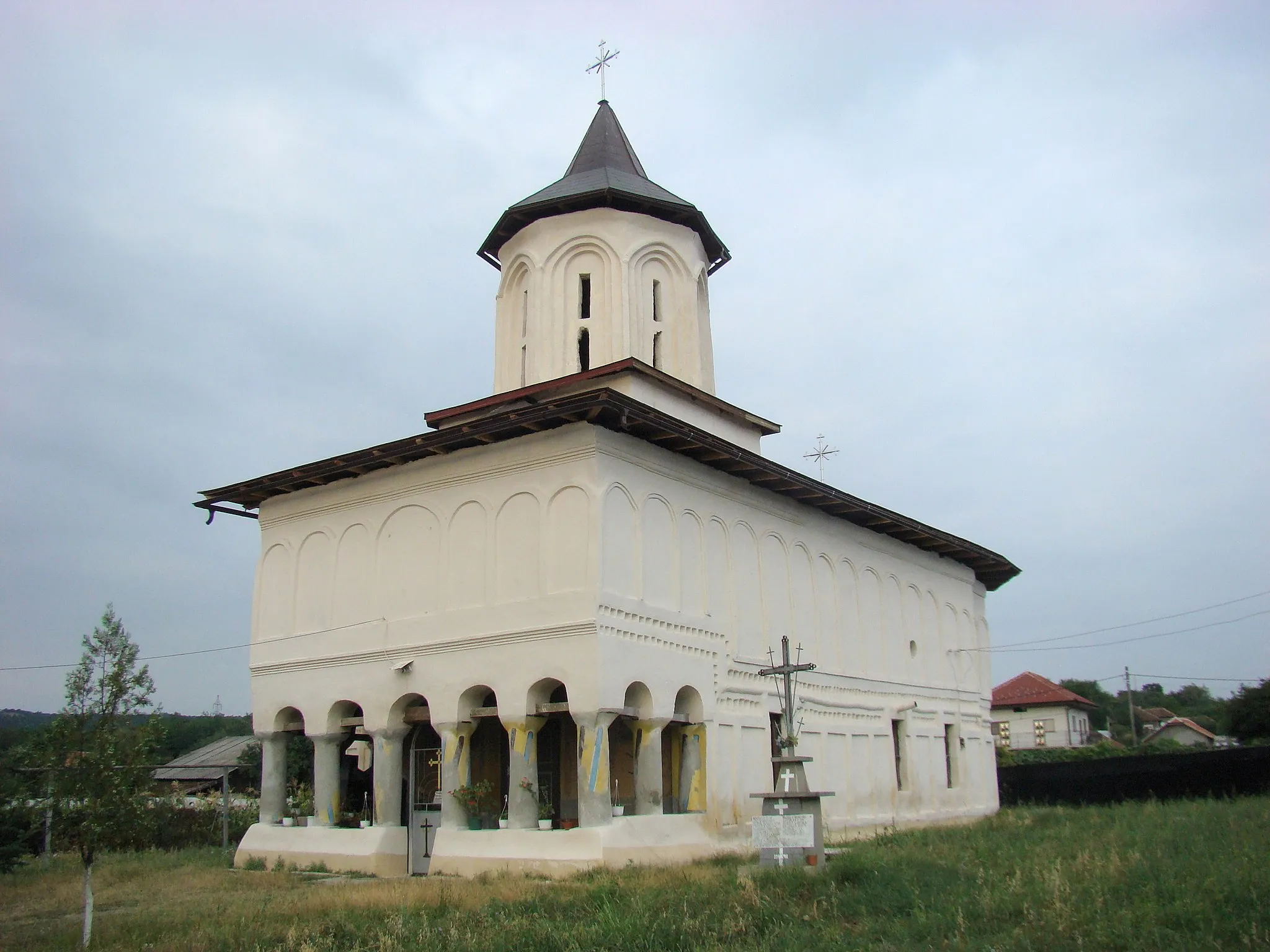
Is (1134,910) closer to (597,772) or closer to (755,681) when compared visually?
(597,772)

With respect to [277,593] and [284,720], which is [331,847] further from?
[277,593]

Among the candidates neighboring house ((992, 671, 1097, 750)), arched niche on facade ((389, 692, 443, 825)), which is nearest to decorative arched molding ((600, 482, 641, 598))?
arched niche on facade ((389, 692, 443, 825))

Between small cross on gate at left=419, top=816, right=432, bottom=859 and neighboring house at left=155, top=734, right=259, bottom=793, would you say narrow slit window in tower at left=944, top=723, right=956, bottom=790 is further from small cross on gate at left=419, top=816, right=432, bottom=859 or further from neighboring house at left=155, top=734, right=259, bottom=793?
neighboring house at left=155, top=734, right=259, bottom=793

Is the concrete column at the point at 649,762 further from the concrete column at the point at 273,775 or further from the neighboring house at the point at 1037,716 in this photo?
the neighboring house at the point at 1037,716

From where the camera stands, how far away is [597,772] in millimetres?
17516

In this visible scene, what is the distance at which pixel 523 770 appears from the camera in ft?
59.6

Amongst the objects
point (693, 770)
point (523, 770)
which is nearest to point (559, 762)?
point (523, 770)

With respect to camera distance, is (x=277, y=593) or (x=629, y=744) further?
(x=277, y=593)

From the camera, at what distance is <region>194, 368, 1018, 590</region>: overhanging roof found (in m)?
18.3

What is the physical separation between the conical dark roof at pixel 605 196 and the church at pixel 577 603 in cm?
8

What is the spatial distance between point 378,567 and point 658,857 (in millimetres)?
7577

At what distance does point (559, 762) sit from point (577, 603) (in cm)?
409

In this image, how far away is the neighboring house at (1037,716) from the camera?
2283 inches

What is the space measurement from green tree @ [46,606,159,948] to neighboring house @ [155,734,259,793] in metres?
30.6
